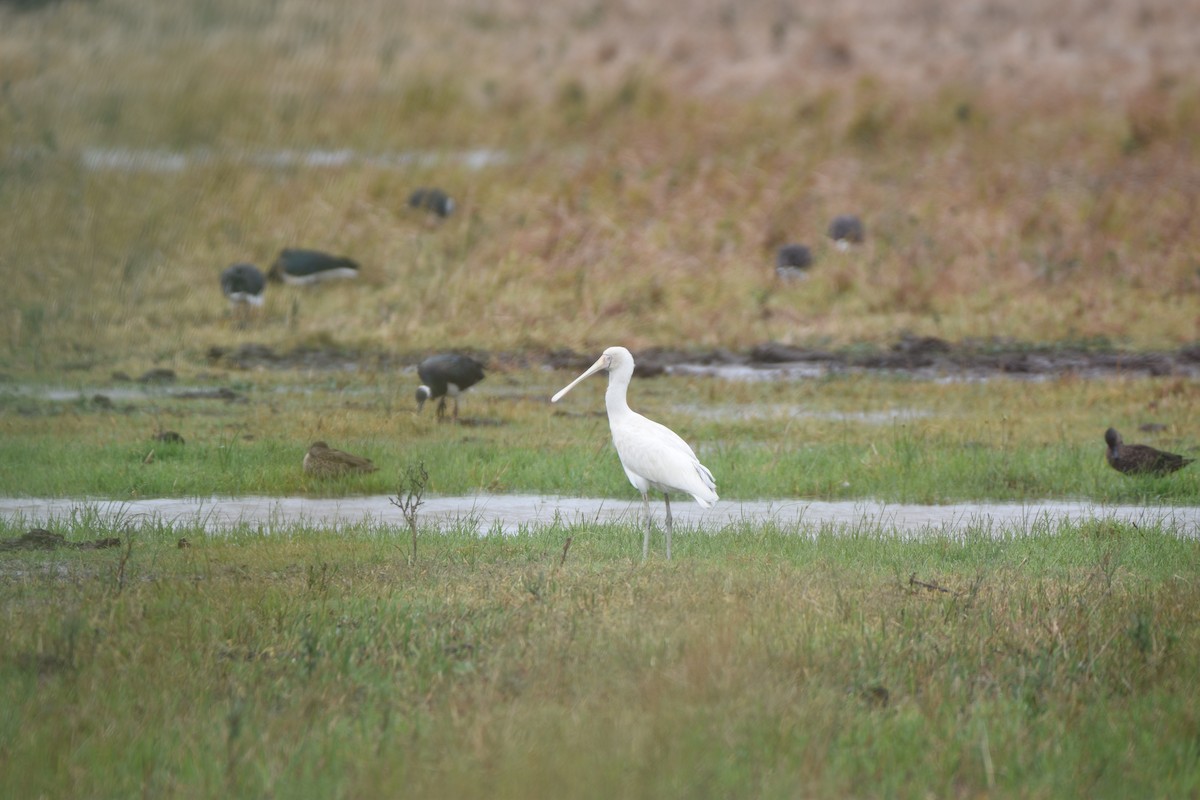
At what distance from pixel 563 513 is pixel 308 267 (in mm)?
15871

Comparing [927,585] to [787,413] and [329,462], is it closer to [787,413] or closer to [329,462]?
[329,462]

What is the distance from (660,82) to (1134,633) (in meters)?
31.7

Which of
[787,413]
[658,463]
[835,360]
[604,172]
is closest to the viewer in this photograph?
[658,463]

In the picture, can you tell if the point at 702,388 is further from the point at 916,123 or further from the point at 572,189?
the point at 916,123

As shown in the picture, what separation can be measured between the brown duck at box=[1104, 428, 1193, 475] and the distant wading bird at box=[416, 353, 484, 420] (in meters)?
6.28

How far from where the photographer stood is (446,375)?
15.1 meters

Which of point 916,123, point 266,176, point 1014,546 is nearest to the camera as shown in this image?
point 1014,546

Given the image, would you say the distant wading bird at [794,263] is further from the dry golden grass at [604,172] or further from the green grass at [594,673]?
the green grass at [594,673]

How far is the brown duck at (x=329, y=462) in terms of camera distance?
12188 millimetres

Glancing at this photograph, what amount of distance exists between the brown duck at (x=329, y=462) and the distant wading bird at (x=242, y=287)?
12775mm

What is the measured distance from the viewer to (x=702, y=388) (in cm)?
1844

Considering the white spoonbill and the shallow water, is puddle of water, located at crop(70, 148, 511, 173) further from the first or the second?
the white spoonbill

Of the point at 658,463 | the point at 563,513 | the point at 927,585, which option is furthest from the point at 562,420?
the point at 927,585

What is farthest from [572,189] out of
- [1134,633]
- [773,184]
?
[1134,633]
